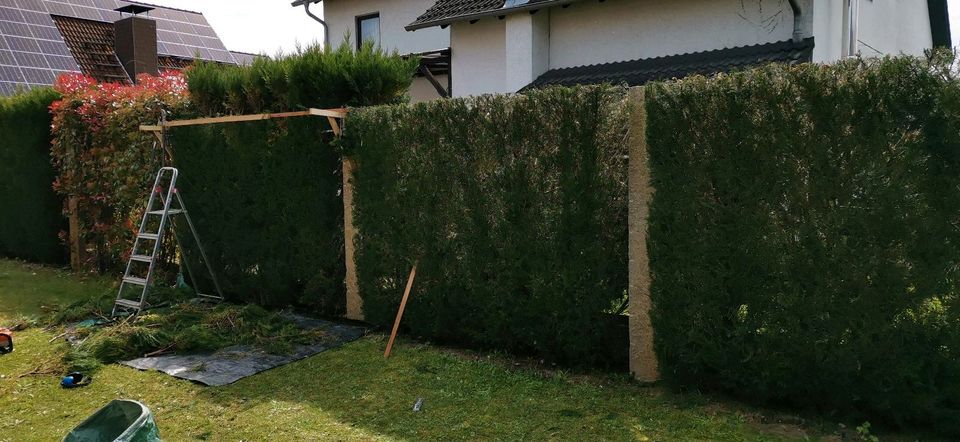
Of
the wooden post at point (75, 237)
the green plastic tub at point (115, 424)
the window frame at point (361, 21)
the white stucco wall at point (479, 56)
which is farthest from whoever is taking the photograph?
the window frame at point (361, 21)

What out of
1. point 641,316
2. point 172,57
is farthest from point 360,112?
point 172,57

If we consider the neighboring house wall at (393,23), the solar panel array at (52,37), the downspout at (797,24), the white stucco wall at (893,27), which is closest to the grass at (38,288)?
the solar panel array at (52,37)

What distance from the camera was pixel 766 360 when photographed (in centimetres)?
464

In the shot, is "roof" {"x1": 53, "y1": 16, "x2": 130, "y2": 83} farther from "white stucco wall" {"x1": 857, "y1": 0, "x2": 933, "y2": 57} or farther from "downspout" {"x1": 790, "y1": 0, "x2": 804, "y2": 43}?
"white stucco wall" {"x1": 857, "y1": 0, "x2": 933, "y2": 57}

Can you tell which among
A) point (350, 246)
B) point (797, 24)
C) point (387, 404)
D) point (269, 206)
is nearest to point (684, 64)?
point (797, 24)

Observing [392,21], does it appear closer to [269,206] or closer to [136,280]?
[269,206]

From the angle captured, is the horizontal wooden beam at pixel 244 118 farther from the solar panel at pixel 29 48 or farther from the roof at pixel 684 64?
the solar panel at pixel 29 48

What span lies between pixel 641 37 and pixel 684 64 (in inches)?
55.9

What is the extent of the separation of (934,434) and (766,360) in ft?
3.40

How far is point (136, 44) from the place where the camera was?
25.1 m

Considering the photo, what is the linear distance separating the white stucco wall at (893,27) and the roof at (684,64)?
3305 millimetres

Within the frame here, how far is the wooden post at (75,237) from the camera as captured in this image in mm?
10711

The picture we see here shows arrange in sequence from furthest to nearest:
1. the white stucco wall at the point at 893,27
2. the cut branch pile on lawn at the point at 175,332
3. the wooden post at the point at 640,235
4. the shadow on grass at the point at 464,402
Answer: the white stucco wall at the point at 893,27 < the cut branch pile on lawn at the point at 175,332 < the wooden post at the point at 640,235 < the shadow on grass at the point at 464,402

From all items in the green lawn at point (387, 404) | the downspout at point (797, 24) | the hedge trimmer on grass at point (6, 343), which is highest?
the downspout at point (797, 24)
